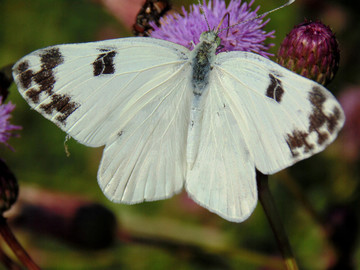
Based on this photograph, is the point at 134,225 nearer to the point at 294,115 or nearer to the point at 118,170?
the point at 118,170

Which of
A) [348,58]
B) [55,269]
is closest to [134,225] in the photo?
[55,269]

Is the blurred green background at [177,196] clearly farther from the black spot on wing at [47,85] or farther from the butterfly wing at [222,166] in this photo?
the black spot on wing at [47,85]

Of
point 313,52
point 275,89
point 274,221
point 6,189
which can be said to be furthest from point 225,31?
point 6,189

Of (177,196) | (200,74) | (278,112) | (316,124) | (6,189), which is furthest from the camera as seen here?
(177,196)

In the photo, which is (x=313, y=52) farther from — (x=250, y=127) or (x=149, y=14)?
(x=149, y=14)

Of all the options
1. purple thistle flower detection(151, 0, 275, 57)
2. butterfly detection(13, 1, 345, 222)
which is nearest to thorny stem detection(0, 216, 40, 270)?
butterfly detection(13, 1, 345, 222)

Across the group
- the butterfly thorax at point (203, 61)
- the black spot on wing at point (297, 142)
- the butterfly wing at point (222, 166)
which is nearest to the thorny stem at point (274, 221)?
the butterfly wing at point (222, 166)

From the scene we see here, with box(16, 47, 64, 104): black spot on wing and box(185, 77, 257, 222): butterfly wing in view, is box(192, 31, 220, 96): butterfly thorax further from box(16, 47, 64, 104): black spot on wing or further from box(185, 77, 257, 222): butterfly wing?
box(16, 47, 64, 104): black spot on wing
